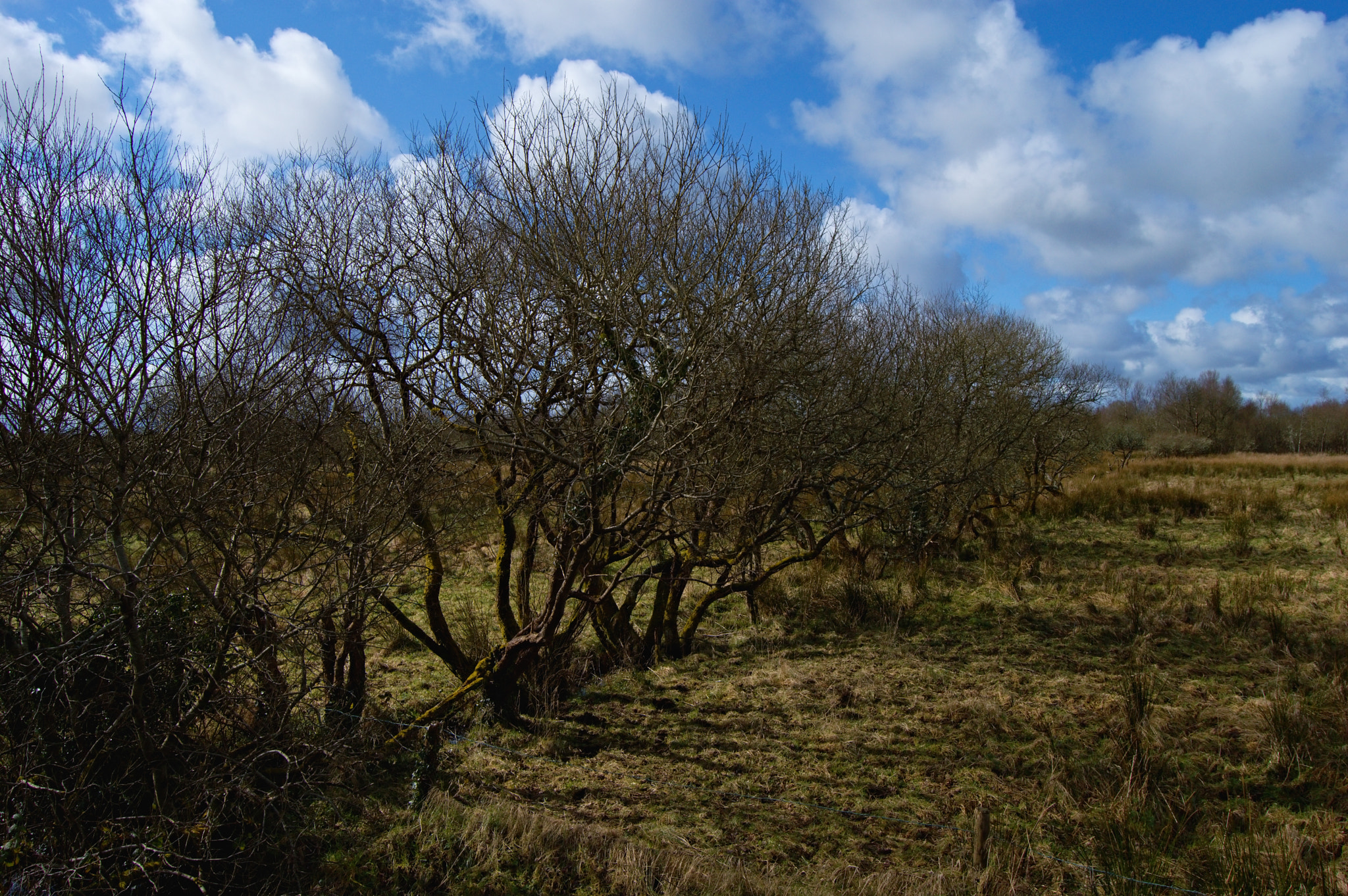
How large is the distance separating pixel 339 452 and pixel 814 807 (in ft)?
12.1

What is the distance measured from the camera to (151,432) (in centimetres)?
318

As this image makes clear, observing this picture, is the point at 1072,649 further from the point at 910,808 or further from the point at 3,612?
the point at 3,612

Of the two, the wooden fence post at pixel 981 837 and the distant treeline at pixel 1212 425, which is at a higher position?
the distant treeline at pixel 1212 425

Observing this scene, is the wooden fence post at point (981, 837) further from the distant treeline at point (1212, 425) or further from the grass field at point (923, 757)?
the distant treeline at point (1212, 425)

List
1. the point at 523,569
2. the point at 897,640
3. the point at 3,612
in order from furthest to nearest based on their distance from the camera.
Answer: the point at 897,640 → the point at 523,569 → the point at 3,612

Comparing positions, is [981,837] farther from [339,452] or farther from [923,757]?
[339,452]

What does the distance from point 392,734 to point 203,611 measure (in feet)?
6.23

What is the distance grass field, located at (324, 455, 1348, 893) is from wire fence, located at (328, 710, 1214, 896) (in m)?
0.02

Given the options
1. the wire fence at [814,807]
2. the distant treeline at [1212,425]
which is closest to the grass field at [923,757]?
the wire fence at [814,807]

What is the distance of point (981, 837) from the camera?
3283 millimetres

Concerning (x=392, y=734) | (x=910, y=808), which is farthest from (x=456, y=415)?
(x=910, y=808)

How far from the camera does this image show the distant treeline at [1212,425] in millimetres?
32938

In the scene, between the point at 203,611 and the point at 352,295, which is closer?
the point at 203,611

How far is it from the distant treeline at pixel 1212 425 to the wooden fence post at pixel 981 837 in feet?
111
